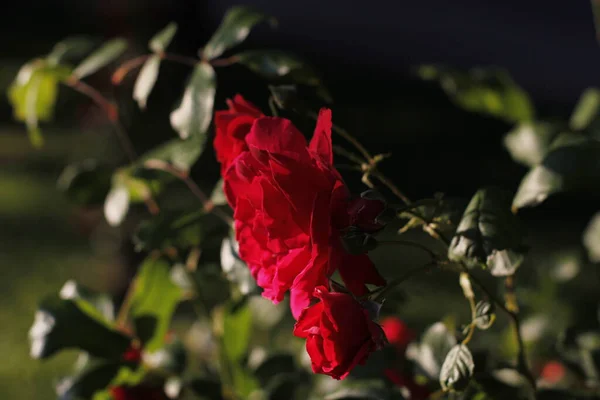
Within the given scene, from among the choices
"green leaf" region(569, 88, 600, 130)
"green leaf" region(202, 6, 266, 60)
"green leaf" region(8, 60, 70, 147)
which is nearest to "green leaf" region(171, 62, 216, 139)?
"green leaf" region(202, 6, 266, 60)

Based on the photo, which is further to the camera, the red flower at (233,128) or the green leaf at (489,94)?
the green leaf at (489,94)

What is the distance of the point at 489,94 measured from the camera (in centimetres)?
101

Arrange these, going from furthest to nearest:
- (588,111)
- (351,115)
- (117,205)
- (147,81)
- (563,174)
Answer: (351,115) → (588,111) → (117,205) → (147,81) → (563,174)

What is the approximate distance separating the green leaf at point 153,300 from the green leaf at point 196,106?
19 cm

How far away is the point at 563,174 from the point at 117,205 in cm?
45

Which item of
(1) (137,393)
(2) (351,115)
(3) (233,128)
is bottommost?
(2) (351,115)

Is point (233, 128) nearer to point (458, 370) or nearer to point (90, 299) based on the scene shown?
point (458, 370)

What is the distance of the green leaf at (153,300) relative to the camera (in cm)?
89

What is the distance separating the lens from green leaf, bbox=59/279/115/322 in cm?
88

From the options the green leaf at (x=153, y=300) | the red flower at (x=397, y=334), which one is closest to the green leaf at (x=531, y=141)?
the red flower at (x=397, y=334)

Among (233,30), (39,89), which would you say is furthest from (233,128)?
(39,89)

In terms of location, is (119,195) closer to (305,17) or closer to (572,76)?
(572,76)

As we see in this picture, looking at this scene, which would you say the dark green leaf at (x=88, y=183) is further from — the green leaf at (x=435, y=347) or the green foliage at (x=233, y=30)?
the green leaf at (x=435, y=347)

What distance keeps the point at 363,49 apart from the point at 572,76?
1441 millimetres
